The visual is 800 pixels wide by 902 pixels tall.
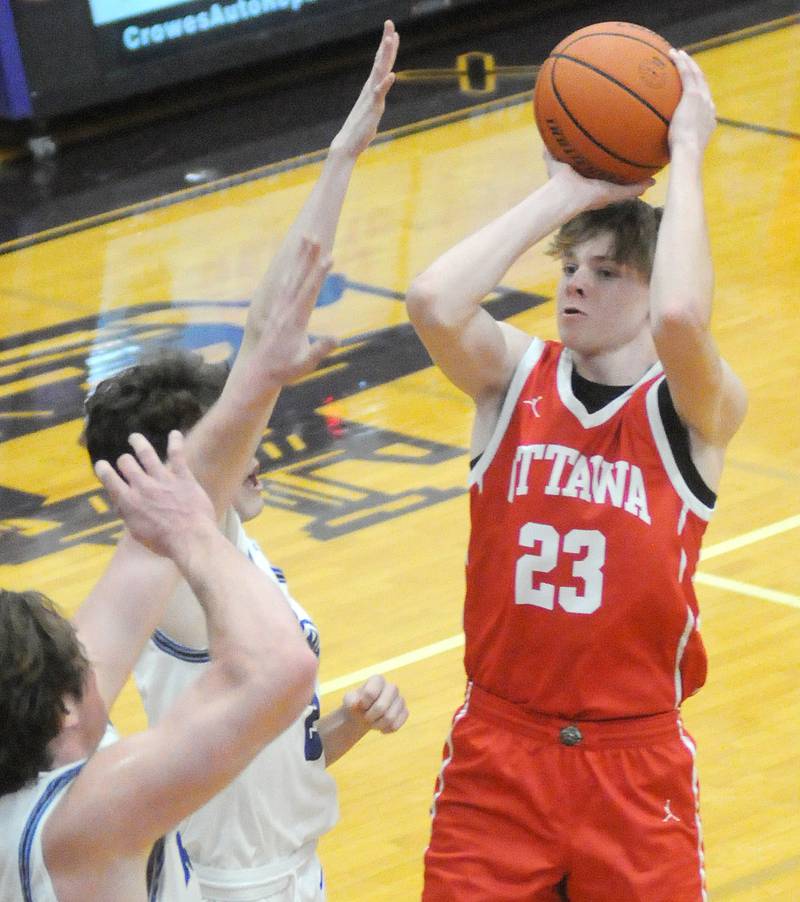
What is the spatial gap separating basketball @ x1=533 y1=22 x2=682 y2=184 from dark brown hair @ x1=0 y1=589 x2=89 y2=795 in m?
1.72

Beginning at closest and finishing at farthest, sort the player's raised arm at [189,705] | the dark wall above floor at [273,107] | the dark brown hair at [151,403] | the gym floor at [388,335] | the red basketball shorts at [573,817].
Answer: the player's raised arm at [189,705], the dark brown hair at [151,403], the red basketball shorts at [573,817], the gym floor at [388,335], the dark wall above floor at [273,107]

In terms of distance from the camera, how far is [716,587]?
684 centimetres

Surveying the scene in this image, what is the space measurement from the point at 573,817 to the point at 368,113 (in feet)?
4.64

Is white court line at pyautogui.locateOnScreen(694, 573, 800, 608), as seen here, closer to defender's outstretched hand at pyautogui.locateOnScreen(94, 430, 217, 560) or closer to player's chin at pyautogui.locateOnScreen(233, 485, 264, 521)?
player's chin at pyautogui.locateOnScreen(233, 485, 264, 521)

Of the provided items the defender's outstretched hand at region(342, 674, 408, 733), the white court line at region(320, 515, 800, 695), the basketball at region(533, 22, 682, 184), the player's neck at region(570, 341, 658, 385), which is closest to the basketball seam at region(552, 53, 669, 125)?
the basketball at region(533, 22, 682, 184)

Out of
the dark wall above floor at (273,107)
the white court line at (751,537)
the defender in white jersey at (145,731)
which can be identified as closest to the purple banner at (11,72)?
the dark wall above floor at (273,107)

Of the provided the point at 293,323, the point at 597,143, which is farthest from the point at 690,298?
the point at 293,323

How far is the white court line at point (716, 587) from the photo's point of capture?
6402 millimetres

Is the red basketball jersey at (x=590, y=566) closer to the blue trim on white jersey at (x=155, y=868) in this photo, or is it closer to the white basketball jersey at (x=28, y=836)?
the blue trim on white jersey at (x=155, y=868)

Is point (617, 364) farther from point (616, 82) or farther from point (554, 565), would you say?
point (616, 82)

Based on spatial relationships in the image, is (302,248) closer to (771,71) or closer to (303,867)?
(303,867)

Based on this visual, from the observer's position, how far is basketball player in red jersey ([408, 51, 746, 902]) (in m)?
3.75

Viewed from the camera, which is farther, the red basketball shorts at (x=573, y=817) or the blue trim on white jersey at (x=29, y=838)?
the red basketball shorts at (x=573, y=817)

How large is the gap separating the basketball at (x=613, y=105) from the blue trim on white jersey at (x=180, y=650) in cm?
124
